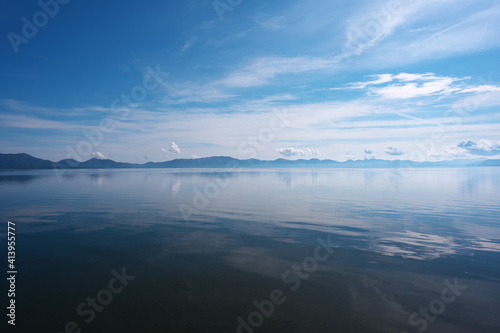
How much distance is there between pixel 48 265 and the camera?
12.7 m

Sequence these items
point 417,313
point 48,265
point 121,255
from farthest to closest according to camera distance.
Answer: point 121,255 → point 48,265 → point 417,313

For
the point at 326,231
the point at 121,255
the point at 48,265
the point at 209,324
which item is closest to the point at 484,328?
the point at 209,324

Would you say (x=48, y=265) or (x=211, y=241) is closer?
(x=48, y=265)

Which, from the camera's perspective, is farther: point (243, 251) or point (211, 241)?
Answer: point (211, 241)

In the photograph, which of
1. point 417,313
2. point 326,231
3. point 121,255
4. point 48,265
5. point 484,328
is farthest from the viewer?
point 326,231

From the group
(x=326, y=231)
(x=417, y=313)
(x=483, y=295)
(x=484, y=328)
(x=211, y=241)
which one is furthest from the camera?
(x=326, y=231)

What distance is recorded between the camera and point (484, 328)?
26.5 feet

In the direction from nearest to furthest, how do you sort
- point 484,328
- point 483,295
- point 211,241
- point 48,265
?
point 484,328, point 483,295, point 48,265, point 211,241

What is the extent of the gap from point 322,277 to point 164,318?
6.29 metres

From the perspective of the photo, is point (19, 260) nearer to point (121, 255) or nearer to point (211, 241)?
point (121, 255)

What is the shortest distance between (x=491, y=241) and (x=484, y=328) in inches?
464

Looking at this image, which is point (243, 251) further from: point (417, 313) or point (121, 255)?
point (417, 313)

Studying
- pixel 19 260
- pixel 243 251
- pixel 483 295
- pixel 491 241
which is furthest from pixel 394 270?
pixel 19 260

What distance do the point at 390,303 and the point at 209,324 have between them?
596 cm
